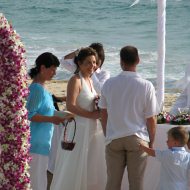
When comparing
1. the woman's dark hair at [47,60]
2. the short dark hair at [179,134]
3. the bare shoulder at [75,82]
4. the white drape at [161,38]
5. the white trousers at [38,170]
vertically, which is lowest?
the white trousers at [38,170]

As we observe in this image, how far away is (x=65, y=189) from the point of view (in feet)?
21.7

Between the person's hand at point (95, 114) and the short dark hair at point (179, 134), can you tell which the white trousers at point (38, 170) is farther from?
the short dark hair at point (179, 134)

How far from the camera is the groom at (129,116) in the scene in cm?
577

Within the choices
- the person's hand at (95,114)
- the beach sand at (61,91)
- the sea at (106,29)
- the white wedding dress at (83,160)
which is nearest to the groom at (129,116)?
the person's hand at (95,114)

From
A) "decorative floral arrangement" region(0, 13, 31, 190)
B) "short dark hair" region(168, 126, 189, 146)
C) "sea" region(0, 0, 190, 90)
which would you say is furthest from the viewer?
"sea" region(0, 0, 190, 90)

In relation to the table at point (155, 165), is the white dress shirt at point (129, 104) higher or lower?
higher

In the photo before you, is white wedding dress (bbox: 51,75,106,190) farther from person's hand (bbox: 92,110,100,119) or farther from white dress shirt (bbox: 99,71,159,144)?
white dress shirt (bbox: 99,71,159,144)

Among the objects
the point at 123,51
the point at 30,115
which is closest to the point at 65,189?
the point at 30,115

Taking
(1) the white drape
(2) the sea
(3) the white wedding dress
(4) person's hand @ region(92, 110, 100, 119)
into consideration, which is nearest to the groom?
(4) person's hand @ region(92, 110, 100, 119)

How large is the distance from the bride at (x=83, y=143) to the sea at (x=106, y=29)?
1181cm

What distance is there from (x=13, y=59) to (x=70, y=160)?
1871 mm

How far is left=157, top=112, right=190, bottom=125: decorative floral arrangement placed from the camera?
21.6ft

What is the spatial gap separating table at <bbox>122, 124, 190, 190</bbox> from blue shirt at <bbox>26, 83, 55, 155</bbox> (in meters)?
0.97

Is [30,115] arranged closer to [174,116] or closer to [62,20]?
[174,116]
